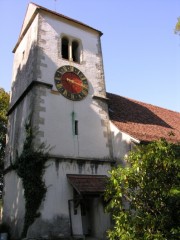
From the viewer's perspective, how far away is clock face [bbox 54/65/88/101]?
14.4 meters

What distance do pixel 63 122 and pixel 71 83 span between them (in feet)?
7.89

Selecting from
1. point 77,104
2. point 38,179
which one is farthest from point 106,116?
point 38,179

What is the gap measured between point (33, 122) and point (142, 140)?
512 centimetres

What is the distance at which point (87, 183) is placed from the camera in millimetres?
12281

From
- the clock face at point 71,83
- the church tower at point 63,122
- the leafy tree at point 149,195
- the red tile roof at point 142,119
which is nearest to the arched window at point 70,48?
the church tower at point 63,122

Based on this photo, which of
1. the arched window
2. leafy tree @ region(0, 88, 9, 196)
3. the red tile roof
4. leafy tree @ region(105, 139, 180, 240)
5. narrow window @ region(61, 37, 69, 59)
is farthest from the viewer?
leafy tree @ region(0, 88, 9, 196)

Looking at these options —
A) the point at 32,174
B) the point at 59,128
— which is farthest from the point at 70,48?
the point at 32,174

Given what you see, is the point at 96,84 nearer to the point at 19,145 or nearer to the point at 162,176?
the point at 19,145

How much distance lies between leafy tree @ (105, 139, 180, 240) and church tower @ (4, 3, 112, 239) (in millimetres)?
4264

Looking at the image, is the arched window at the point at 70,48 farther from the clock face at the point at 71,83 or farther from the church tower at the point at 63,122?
the clock face at the point at 71,83

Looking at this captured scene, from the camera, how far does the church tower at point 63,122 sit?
38.9 ft

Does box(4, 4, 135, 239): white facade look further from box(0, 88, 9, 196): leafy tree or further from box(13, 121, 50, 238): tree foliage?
box(0, 88, 9, 196): leafy tree

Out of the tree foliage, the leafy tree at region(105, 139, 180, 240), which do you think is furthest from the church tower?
the leafy tree at region(105, 139, 180, 240)

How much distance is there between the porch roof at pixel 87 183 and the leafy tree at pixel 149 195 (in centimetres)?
403
